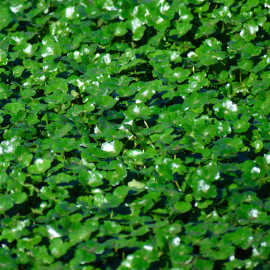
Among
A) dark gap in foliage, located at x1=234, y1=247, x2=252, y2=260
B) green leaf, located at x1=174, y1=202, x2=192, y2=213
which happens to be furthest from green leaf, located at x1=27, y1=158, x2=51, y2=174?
dark gap in foliage, located at x1=234, y1=247, x2=252, y2=260

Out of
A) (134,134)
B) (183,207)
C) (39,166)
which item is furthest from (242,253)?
(39,166)

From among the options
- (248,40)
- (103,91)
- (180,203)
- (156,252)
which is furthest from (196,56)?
(156,252)

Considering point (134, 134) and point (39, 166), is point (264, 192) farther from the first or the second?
point (39, 166)

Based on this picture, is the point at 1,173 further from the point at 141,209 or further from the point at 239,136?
the point at 239,136

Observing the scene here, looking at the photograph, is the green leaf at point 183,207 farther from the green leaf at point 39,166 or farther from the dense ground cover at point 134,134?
the green leaf at point 39,166

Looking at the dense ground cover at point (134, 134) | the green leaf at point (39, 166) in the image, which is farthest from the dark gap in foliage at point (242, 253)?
the green leaf at point (39, 166)

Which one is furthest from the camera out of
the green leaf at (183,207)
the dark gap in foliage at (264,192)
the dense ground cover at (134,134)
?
the dark gap in foliage at (264,192)

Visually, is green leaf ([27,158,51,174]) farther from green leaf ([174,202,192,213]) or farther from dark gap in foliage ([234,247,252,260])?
dark gap in foliage ([234,247,252,260])

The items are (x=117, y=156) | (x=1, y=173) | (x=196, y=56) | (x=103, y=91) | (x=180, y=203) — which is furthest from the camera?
(x=196, y=56)
